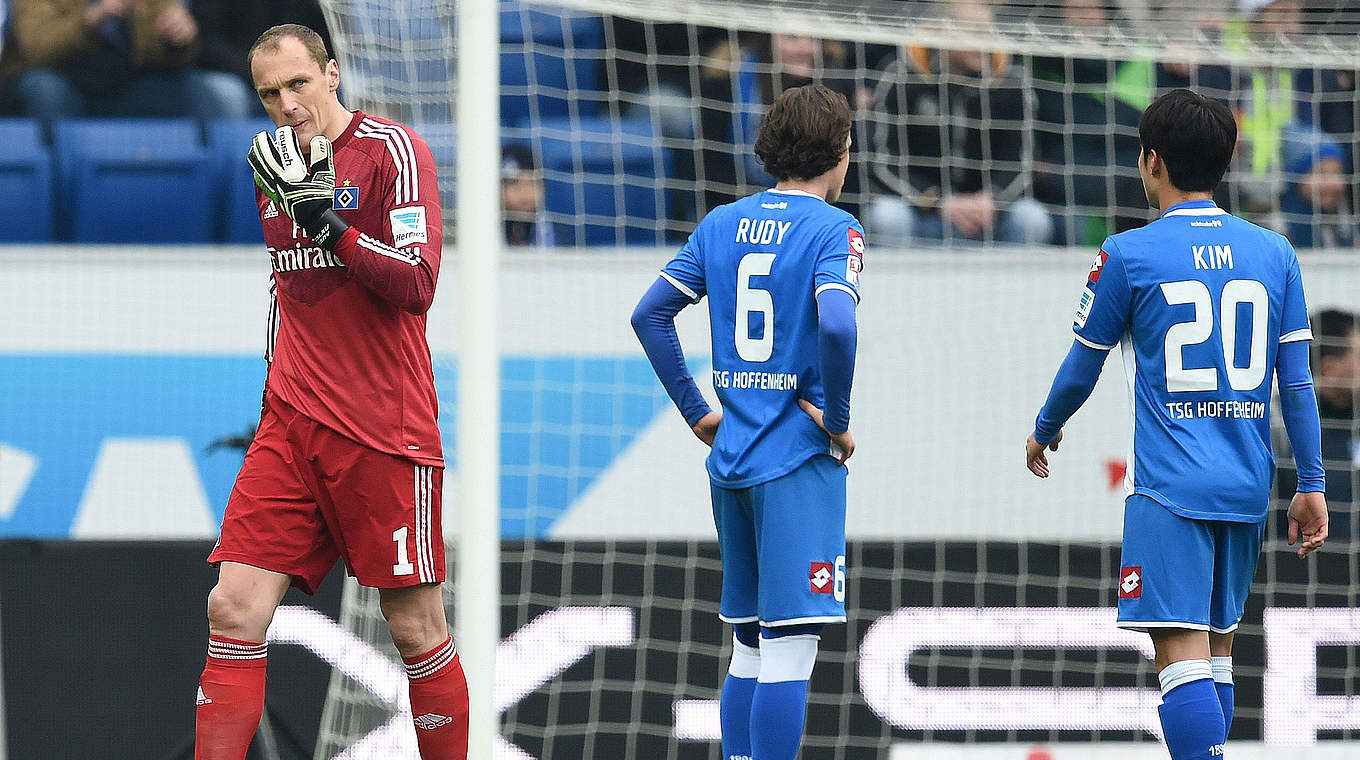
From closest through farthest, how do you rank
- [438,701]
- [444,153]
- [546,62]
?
[438,701], [444,153], [546,62]

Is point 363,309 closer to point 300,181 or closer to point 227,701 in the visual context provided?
point 300,181

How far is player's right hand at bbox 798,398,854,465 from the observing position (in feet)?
11.5

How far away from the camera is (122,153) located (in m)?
6.18

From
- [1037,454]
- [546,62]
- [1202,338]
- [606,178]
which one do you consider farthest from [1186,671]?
[546,62]

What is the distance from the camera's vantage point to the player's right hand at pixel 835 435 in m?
3.50

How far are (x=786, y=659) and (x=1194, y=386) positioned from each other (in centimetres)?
105

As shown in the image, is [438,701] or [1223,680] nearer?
[438,701]

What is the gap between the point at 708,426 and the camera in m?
3.78

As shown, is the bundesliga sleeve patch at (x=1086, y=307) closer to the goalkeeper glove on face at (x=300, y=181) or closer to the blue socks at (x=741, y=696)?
the blue socks at (x=741, y=696)

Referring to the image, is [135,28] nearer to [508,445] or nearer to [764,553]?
[508,445]

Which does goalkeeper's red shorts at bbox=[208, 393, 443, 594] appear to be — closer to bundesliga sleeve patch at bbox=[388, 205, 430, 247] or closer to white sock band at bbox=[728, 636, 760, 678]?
bundesliga sleeve patch at bbox=[388, 205, 430, 247]

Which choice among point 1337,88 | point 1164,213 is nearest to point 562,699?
point 1164,213

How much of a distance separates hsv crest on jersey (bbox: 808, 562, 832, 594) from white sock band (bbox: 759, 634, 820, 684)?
12 cm

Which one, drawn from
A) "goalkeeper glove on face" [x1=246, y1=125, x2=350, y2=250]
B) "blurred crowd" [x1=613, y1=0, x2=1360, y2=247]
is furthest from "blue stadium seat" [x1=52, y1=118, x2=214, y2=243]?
"goalkeeper glove on face" [x1=246, y1=125, x2=350, y2=250]
